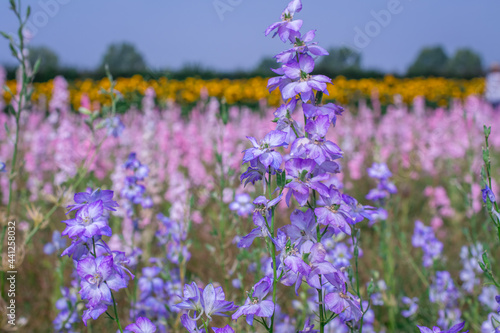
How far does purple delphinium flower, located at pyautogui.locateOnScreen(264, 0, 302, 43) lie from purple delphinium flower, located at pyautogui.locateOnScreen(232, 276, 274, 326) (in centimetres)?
57

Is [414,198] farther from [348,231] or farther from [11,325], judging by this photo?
[348,231]

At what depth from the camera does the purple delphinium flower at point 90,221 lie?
1061 mm

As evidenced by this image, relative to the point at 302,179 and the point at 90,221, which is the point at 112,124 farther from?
the point at 302,179

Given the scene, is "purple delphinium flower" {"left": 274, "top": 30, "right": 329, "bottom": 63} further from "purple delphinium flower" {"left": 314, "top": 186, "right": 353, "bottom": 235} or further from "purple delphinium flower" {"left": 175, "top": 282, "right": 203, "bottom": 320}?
"purple delphinium flower" {"left": 175, "top": 282, "right": 203, "bottom": 320}

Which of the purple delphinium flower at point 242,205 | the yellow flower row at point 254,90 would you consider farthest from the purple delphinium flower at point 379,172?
the yellow flower row at point 254,90

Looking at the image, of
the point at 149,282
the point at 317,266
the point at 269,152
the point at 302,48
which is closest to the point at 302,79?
the point at 302,48

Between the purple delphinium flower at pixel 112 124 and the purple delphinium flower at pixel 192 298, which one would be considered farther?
the purple delphinium flower at pixel 112 124

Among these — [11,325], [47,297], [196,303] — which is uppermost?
[196,303]

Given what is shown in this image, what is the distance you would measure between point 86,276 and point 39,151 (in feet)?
15.6

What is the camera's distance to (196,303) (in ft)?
3.46

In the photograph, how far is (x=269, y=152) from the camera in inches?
40.4

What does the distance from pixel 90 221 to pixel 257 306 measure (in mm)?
445

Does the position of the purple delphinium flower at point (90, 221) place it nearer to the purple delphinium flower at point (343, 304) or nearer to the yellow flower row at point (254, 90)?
the purple delphinium flower at point (343, 304)

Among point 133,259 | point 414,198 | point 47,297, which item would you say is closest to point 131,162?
point 133,259
